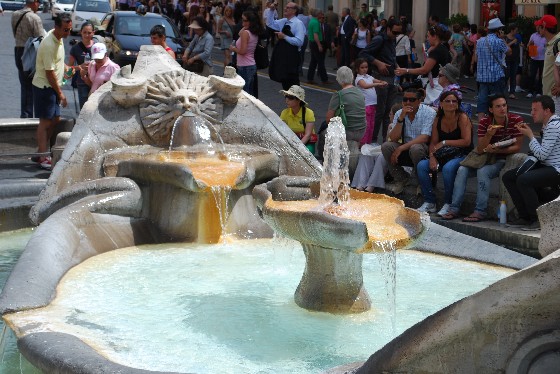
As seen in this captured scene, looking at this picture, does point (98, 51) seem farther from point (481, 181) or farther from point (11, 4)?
point (11, 4)

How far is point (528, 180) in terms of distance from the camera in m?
9.02

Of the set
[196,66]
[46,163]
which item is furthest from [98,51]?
[196,66]

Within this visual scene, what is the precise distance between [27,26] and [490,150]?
720cm

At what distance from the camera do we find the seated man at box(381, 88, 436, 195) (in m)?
10.2

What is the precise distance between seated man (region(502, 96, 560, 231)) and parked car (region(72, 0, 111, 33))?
23212mm

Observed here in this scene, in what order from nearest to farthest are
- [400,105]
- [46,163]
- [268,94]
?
1. [400,105]
2. [46,163]
3. [268,94]

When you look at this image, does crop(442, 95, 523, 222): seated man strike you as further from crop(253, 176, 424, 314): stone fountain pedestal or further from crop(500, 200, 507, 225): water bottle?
crop(253, 176, 424, 314): stone fountain pedestal

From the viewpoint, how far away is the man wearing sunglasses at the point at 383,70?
13.1 m

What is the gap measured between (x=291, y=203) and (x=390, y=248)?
95 centimetres

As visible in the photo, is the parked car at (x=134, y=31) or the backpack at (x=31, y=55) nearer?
the backpack at (x=31, y=55)

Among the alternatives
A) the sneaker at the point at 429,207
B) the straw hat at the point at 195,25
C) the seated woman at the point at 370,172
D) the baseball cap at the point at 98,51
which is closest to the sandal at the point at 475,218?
the sneaker at the point at 429,207

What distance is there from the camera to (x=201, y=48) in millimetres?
16250

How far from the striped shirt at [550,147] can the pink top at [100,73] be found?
14.7 feet

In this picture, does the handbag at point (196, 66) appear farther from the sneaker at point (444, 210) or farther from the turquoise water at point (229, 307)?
the turquoise water at point (229, 307)
